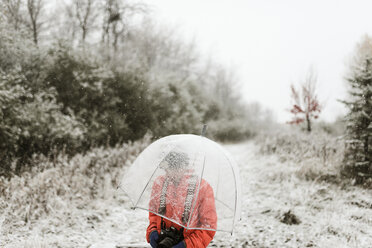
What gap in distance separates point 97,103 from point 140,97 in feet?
6.56

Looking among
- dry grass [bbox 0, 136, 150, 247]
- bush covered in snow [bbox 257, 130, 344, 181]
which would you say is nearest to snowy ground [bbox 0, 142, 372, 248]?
dry grass [bbox 0, 136, 150, 247]

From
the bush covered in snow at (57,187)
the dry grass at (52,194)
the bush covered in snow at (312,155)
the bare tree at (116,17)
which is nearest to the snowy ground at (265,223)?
the dry grass at (52,194)

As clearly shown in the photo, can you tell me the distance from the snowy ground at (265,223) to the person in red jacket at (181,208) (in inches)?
80.0

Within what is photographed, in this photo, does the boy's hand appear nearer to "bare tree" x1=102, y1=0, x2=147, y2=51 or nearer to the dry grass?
the dry grass

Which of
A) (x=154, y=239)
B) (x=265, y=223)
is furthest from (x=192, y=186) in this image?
(x=265, y=223)

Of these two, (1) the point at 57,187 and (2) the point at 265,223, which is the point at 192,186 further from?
(1) the point at 57,187

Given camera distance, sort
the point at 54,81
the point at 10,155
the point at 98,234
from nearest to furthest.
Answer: the point at 98,234 < the point at 10,155 < the point at 54,81

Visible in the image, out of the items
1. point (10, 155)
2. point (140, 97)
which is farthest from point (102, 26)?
point (10, 155)

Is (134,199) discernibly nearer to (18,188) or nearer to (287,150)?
(18,188)

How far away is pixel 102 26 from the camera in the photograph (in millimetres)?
17219

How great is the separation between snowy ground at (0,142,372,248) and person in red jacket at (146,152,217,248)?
203cm

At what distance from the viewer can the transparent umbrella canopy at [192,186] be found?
2602 mm

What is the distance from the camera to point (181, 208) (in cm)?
259

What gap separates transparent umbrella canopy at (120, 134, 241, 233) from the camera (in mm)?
2602
